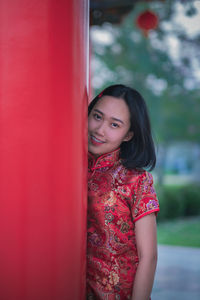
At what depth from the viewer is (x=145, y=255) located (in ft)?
A: 4.46

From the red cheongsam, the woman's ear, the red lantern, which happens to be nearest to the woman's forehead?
the woman's ear

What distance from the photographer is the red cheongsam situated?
4.52ft

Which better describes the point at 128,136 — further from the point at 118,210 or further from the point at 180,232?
the point at 180,232

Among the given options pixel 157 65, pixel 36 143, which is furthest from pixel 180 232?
pixel 36 143

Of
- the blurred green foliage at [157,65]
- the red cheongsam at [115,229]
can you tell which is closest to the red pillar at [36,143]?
the red cheongsam at [115,229]

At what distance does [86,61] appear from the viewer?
1.15m

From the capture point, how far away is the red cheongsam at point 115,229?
1379 mm

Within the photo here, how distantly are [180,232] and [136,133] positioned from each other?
597cm

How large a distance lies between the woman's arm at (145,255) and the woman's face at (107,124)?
356 millimetres

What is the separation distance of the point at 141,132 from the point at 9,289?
0.89 m

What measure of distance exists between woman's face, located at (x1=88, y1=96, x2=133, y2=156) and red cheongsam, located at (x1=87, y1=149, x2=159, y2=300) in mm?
147

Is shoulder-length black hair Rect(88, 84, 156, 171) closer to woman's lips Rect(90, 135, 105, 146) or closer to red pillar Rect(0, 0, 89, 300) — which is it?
woman's lips Rect(90, 135, 105, 146)

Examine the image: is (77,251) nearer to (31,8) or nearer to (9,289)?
(9,289)

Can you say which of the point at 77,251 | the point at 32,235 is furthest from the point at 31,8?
the point at 77,251
